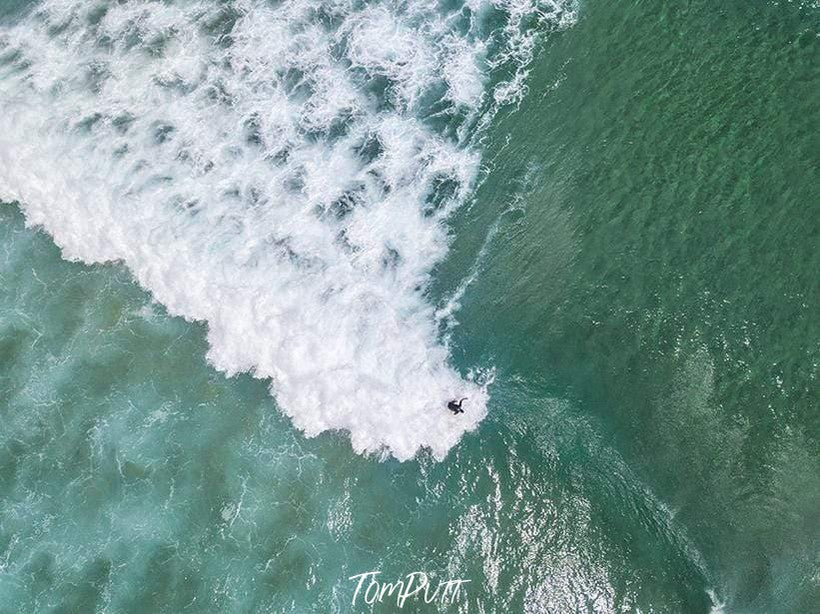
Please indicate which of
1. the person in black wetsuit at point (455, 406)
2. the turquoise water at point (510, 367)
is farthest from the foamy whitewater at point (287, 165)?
the person in black wetsuit at point (455, 406)

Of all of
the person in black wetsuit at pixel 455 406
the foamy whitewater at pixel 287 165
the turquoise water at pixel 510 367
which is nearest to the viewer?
the turquoise water at pixel 510 367

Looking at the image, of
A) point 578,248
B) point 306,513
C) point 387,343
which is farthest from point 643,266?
point 306,513

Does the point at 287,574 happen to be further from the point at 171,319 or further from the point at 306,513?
the point at 171,319

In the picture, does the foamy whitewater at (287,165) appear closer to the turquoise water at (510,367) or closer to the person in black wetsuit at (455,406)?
the turquoise water at (510,367)

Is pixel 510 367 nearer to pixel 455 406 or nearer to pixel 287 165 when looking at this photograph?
pixel 455 406

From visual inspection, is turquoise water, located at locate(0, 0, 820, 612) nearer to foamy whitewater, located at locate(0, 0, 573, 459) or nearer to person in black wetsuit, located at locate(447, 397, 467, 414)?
foamy whitewater, located at locate(0, 0, 573, 459)

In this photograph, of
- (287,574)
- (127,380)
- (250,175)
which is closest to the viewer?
→ (287,574)
